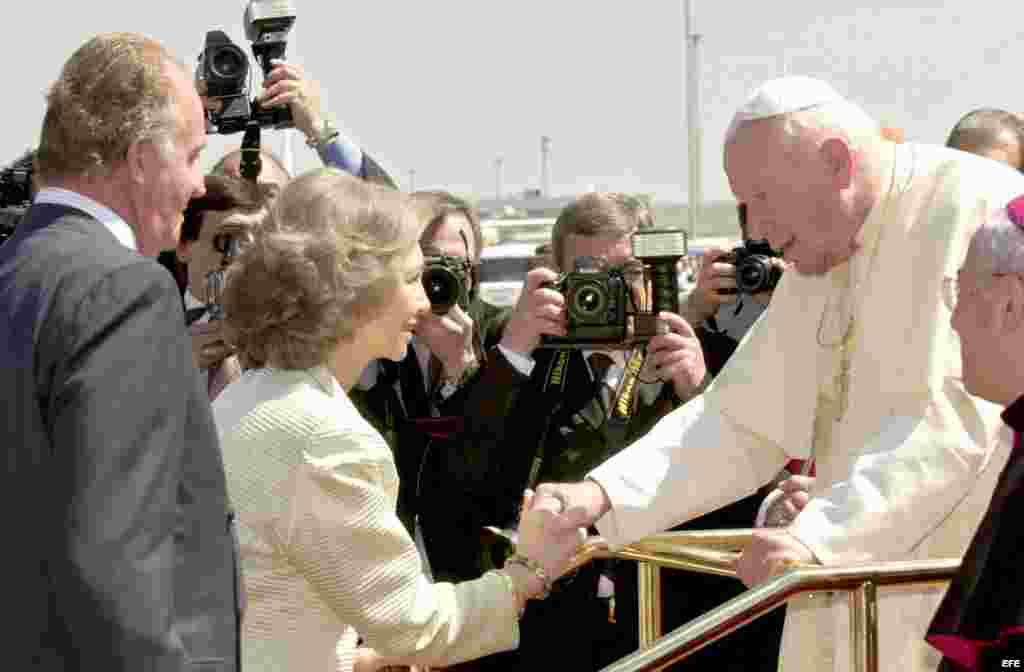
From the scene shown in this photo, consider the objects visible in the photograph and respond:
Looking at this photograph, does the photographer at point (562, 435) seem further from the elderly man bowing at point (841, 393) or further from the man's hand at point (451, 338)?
the elderly man bowing at point (841, 393)

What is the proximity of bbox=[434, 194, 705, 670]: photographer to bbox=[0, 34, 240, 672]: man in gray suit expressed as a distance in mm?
2238

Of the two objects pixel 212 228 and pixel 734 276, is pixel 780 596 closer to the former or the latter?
pixel 734 276

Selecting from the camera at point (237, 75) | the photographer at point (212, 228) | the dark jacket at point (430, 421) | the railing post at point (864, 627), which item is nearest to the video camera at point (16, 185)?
the photographer at point (212, 228)

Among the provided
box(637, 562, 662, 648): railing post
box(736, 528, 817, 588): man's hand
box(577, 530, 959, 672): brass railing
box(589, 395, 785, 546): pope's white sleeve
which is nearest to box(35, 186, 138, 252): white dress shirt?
box(577, 530, 959, 672): brass railing

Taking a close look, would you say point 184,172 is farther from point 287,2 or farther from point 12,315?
point 287,2

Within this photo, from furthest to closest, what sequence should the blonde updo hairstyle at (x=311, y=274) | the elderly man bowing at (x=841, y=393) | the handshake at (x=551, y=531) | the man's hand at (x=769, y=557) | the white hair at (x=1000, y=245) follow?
the handshake at (x=551, y=531) < the elderly man bowing at (x=841, y=393) < the man's hand at (x=769, y=557) < the blonde updo hairstyle at (x=311, y=274) < the white hair at (x=1000, y=245)

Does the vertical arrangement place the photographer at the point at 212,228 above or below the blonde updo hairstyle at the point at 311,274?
below

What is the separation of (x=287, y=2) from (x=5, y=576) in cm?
343

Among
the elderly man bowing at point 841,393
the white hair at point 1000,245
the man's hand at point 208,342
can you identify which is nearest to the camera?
the white hair at point 1000,245

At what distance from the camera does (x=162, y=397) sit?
97.8 inches

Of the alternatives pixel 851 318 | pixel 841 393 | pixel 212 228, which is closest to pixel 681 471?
pixel 841 393

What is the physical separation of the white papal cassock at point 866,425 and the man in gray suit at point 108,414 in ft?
5.13

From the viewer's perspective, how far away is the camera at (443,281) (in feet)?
16.0

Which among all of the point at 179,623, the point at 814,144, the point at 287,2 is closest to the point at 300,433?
the point at 179,623
